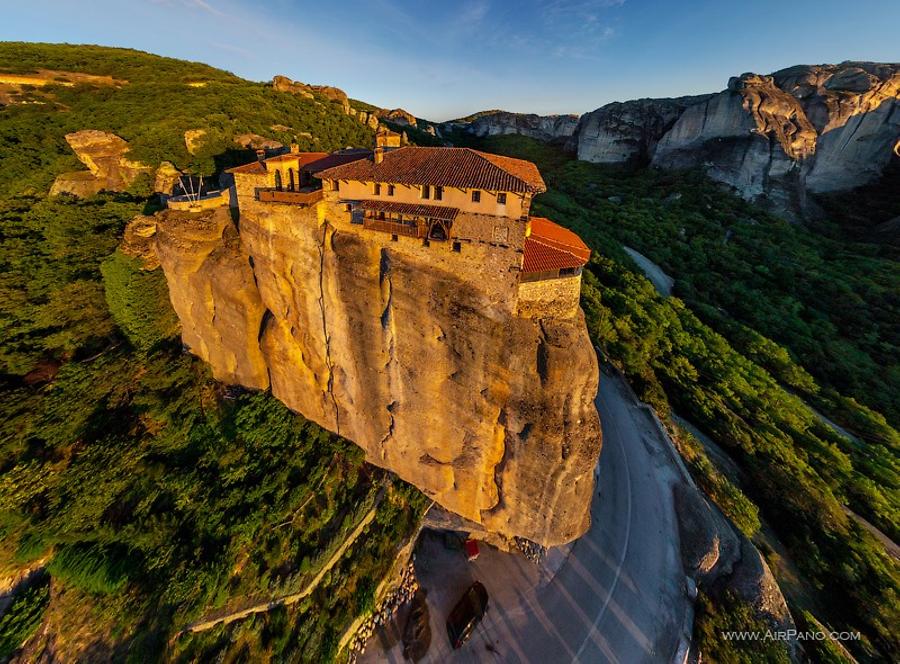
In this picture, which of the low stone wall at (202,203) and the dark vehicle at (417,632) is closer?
the dark vehicle at (417,632)

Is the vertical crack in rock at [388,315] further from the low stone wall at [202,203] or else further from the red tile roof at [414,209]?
the low stone wall at [202,203]

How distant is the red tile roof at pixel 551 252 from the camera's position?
44.8 ft

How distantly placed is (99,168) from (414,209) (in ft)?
111

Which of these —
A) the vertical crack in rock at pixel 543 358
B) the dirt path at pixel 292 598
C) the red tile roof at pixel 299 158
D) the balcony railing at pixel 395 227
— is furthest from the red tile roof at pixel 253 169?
the dirt path at pixel 292 598

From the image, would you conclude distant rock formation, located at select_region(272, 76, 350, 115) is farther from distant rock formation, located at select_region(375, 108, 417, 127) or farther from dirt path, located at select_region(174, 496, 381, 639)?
dirt path, located at select_region(174, 496, 381, 639)

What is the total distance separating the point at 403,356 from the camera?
54.3ft

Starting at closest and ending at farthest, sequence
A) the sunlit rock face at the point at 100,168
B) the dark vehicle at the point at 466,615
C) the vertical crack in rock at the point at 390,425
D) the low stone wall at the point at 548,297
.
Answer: the low stone wall at the point at 548,297 → the dark vehicle at the point at 466,615 → the vertical crack in rock at the point at 390,425 → the sunlit rock face at the point at 100,168

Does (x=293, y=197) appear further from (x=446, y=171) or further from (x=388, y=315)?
(x=446, y=171)

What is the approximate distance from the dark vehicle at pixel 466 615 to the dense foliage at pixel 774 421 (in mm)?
11287

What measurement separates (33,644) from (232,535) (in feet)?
28.6

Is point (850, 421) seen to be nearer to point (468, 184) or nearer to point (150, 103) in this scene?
point (468, 184)

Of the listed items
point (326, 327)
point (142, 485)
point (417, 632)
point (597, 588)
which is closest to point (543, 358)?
point (326, 327)

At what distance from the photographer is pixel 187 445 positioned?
18.8 m

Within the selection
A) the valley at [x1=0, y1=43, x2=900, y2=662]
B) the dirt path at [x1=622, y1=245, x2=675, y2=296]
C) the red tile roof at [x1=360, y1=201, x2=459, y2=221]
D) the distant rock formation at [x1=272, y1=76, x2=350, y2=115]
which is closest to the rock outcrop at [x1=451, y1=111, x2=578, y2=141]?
the distant rock formation at [x1=272, y1=76, x2=350, y2=115]
